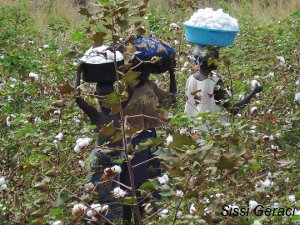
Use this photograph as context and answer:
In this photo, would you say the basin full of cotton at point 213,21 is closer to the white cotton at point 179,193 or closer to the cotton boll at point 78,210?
the white cotton at point 179,193

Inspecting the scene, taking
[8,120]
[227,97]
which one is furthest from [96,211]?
[8,120]

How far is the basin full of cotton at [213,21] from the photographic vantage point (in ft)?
16.7

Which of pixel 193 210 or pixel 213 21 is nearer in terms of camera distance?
pixel 193 210

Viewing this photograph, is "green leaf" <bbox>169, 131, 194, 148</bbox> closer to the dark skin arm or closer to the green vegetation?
the green vegetation

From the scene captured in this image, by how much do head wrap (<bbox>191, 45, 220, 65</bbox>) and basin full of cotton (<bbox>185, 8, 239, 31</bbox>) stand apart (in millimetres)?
140

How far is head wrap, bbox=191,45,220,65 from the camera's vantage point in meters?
4.84

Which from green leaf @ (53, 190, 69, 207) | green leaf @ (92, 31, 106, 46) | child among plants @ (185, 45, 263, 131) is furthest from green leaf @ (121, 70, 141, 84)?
child among plants @ (185, 45, 263, 131)

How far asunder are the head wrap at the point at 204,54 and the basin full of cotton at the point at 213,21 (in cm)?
14

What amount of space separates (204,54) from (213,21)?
414 millimetres

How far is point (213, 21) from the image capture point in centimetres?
509

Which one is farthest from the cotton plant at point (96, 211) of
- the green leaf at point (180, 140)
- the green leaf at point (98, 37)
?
the green leaf at point (98, 37)

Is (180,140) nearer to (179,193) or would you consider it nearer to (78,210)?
(179,193)

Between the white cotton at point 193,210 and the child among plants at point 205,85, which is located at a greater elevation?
the white cotton at point 193,210

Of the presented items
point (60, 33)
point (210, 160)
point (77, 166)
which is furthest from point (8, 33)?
point (210, 160)
